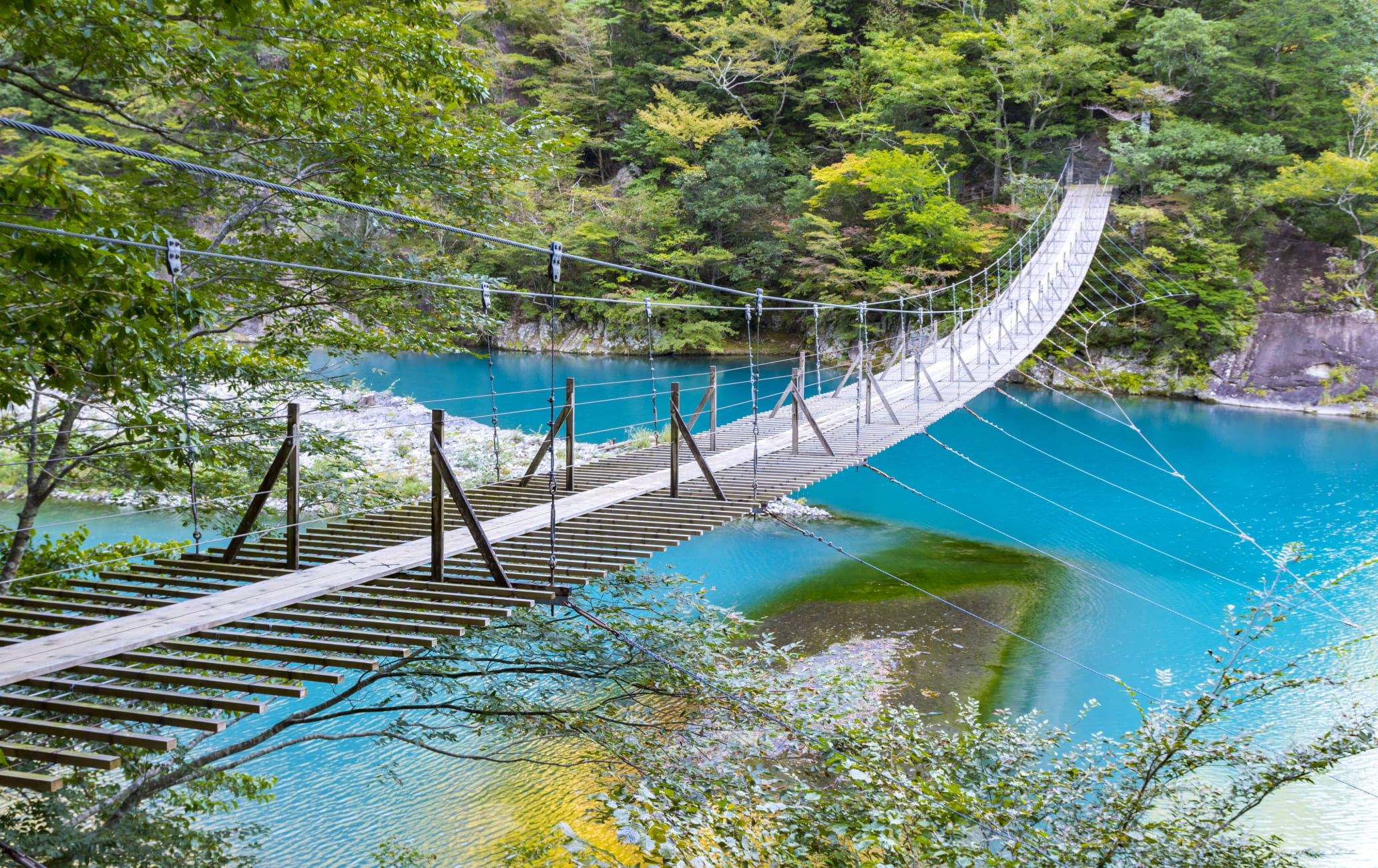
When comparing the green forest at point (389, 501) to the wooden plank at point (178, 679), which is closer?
the wooden plank at point (178, 679)

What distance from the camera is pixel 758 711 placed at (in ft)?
11.2

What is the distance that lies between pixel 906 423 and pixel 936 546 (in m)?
2.32

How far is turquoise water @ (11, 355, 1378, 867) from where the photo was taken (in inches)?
155

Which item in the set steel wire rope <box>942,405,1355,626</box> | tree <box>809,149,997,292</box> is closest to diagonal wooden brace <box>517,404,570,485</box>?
steel wire rope <box>942,405,1355,626</box>

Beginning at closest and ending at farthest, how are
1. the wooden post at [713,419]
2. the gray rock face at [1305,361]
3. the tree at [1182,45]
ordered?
the wooden post at [713,419] → the gray rock face at [1305,361] → the tree at [1182,45]

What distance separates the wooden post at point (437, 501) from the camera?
2.63 meters

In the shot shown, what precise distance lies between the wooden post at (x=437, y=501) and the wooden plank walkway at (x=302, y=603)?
0.19 ft

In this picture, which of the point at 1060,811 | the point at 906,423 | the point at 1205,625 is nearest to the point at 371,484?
the point at 906,423

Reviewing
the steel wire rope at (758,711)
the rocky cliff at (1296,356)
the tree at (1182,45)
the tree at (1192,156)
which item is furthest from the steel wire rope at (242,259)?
the tree at (1182,45)

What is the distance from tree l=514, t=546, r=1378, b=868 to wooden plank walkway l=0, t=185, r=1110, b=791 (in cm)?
78

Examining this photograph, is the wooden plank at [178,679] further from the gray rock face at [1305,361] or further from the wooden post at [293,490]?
the gray rock face at [1305,361]

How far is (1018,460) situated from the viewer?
34.6 feet

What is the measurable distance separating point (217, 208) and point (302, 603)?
2.78m

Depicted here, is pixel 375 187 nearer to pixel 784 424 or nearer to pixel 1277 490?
pixel 784 424
